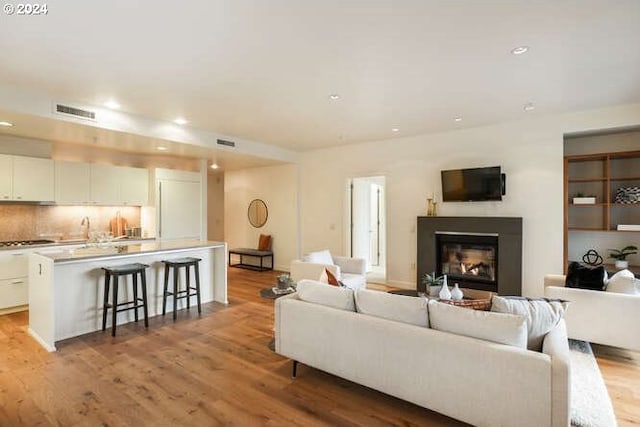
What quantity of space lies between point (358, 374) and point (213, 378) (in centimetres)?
129

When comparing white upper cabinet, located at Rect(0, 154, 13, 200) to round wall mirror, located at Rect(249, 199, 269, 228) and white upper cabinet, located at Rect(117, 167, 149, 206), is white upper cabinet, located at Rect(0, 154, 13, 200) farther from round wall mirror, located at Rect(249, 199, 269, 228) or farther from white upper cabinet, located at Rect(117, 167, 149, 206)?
round wall mirror, located at Rect(249, 199, 269, 228)

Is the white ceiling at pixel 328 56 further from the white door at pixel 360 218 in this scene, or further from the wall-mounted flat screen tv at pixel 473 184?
the white door at pixel 360 218

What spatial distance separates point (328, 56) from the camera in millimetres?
2977

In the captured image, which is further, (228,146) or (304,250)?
(304,250)

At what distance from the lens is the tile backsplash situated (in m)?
5.25

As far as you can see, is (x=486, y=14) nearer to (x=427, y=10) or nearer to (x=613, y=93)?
(x=427, y=10)

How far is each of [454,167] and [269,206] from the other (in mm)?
4455

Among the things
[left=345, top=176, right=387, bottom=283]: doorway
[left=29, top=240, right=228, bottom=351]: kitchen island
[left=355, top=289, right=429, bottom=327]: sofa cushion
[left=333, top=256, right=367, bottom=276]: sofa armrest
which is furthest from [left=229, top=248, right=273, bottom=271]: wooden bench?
[left=355, top=289, right=429, bottom=327]: sofa cushion

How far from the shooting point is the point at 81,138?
5145 mm

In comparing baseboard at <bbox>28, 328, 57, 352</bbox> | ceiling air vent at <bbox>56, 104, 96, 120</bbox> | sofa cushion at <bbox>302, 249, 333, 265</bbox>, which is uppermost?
ceiling air vent at <bbox>56, 104, 96, 120</bbox>

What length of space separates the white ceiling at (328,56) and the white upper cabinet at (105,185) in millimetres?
1952

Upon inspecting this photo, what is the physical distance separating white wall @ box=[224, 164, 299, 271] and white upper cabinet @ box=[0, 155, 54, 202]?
4.22m

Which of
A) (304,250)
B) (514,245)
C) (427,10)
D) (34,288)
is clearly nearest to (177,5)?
(427,10)

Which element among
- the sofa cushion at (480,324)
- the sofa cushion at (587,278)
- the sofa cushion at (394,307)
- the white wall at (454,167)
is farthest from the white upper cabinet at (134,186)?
the sofa cushion at (587,278)
